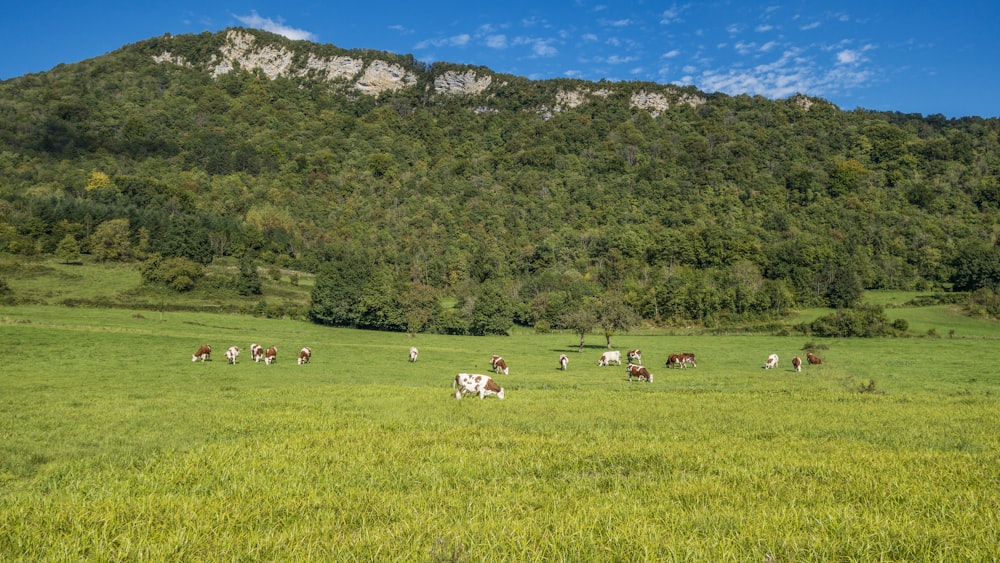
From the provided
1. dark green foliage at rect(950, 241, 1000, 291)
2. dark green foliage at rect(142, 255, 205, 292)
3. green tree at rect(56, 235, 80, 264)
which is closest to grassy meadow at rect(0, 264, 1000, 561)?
dark green foliage at rect(142, 255, 205, 292)

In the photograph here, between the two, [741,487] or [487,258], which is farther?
[487,258]

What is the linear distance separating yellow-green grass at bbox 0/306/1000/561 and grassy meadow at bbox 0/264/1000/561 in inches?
1.6

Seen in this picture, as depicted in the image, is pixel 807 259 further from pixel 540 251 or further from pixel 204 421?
pixel 204 421

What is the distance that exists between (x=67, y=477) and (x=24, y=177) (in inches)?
8170

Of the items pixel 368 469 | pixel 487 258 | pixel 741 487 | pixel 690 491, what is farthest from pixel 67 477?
pixel 487 258

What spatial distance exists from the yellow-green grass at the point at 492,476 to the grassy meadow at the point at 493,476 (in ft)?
0.13

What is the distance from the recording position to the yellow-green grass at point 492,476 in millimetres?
4938

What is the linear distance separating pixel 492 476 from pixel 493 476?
3cm

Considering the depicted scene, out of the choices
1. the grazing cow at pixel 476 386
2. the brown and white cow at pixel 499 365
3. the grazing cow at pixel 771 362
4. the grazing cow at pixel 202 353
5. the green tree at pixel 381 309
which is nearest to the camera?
the grazing cow at pixel 476 386

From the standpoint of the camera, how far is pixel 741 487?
Result: 7.02 m

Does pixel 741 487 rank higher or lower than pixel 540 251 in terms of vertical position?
lower

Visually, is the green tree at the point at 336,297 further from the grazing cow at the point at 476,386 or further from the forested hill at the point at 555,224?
the grazing cow at the point at 476,386

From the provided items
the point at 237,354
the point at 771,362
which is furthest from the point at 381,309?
the point at 771,362

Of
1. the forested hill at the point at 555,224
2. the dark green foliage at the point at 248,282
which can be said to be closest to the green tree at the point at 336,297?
the forested hill at the point at 555,224
